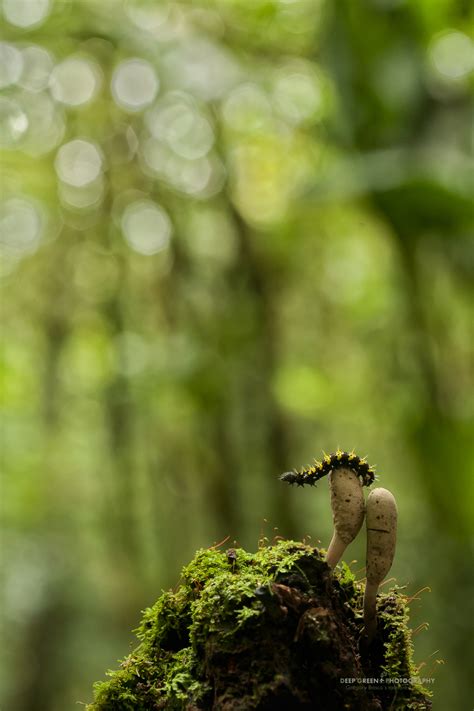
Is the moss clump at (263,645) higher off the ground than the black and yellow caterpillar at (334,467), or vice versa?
the black and yellow caterpillar at (334,467)

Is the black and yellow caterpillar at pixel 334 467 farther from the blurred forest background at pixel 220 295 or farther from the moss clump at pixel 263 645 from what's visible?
the blurred forest background at pixel 220 295

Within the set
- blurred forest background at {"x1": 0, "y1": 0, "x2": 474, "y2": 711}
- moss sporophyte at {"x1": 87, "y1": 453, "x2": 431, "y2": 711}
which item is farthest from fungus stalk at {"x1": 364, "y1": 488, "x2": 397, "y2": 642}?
blurred forest background at {"x1": 0, "y1": 0, "x2": 474, "y2": 711}

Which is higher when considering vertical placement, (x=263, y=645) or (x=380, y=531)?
(x=380, y=531)

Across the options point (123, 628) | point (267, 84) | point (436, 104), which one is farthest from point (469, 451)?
point (123, 628)

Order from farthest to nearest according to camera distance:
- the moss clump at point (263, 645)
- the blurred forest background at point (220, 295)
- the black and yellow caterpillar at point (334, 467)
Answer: the blurred forest background at point (220, 295) < the black and yellow caterpillar at point (334, 467) < the moss clump at point (263, 645)

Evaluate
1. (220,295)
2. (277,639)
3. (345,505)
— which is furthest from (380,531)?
(220,295)

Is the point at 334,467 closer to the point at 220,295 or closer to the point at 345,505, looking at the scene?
the point at 345,505

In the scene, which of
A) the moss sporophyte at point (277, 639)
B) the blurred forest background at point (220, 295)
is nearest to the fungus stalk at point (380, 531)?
the moss sporophyte at point (277, 639)
